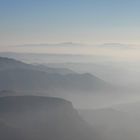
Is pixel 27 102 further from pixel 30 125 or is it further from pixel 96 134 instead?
pixel 96 134

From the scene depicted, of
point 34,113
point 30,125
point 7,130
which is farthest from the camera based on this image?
point 34,113

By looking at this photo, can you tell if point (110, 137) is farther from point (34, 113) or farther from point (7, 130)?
point (7, 130)

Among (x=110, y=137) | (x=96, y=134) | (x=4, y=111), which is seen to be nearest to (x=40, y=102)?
(x=4, y=111)

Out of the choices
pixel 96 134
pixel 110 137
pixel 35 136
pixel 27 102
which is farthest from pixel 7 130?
pixel 110 137

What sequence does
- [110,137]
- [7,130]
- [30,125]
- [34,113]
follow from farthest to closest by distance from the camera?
[110,137] < [34,113] < [30,125] < [7,130]

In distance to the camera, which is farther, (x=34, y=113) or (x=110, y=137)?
(x=110, y=137)

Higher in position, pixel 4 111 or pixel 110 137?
pixel 4 111
